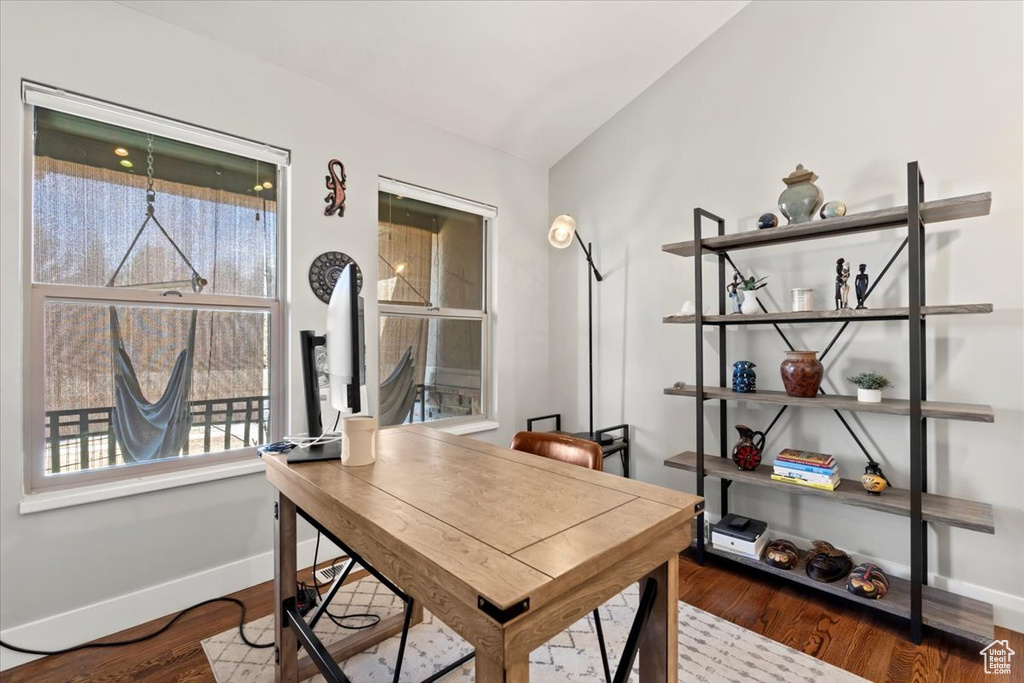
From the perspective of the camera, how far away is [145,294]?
6.58 feet

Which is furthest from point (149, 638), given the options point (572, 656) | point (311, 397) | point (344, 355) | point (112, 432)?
point (572, 656)

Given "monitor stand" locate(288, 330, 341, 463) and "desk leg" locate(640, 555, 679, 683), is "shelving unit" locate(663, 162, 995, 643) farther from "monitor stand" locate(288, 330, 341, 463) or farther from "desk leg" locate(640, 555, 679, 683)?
"monitor stand" locate(288, 330, 341, 463)

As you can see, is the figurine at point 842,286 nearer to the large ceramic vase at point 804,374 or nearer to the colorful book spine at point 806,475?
the large ceramic vase at point 804,374

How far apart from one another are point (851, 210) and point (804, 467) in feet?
4.23

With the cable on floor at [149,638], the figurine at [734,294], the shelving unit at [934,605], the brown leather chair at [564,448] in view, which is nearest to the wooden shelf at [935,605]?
the shelving unit at [934,605]

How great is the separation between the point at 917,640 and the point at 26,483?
3.50 meters

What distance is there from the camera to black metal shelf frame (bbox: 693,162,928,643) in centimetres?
178

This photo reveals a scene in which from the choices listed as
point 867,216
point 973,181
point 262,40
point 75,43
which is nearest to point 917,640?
point 867,216

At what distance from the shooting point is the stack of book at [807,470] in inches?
82.7

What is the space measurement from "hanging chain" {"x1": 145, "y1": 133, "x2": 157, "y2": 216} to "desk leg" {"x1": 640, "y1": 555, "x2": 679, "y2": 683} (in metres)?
2.44

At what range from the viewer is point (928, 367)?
6.79 feet

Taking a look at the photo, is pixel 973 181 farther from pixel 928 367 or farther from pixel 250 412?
pixel 250 412

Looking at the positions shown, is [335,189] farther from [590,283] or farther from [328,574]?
[328,574]

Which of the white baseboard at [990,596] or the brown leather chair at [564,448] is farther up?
the brown leather chair at [564,448]
